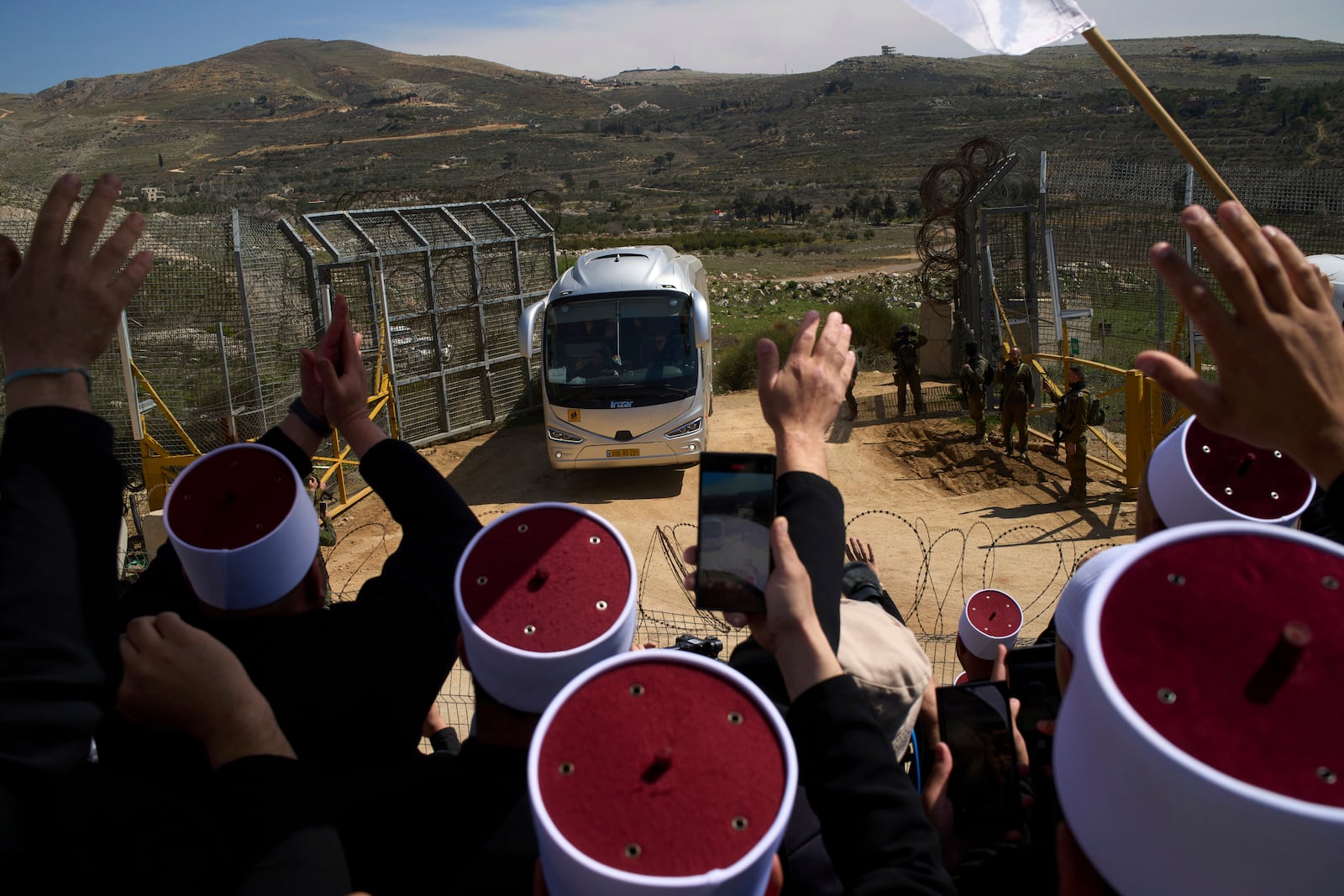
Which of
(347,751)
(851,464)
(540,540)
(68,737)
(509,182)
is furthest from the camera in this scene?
(509,182)

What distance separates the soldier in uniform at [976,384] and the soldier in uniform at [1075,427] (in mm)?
1847

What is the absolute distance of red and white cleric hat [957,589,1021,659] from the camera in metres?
4.42

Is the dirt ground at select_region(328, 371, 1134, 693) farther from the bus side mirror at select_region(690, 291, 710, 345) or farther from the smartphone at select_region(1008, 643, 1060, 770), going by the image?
the smartphone at select_region(1008, 643, 1060, 770)

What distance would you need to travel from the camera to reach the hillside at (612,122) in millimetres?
48219

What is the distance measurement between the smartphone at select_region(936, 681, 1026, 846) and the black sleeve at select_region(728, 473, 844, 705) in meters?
0.56

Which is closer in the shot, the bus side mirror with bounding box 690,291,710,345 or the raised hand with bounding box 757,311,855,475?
the raised hand with bounding box 757,311,855,475

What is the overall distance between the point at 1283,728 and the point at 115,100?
110 metres

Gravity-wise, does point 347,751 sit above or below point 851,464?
above

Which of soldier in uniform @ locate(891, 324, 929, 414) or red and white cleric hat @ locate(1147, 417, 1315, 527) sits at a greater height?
red and white cleric hat @ locate(1147, 417, 1315, 527)

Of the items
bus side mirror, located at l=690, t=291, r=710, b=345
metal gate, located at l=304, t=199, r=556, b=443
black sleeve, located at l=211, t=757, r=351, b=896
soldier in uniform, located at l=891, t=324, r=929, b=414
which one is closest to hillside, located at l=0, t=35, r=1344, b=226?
metal gate, located at l=304, t=199, r=556, b=443

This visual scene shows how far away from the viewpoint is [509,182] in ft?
195

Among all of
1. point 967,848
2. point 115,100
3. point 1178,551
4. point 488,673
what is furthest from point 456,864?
point 115,100

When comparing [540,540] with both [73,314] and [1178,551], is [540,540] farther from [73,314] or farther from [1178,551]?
[1178,551]

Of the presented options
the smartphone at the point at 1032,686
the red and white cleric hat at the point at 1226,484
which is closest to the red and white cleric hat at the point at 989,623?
the smartphone at the point at 1032,686
